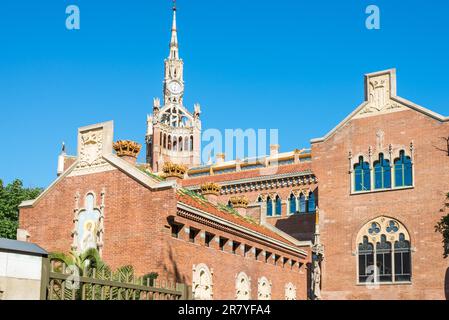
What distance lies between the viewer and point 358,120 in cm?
4328

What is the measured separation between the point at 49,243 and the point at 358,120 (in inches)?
821

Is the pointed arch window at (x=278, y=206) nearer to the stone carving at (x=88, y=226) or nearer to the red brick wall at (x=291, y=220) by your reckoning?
the red brick wall at (x=291, y=220)

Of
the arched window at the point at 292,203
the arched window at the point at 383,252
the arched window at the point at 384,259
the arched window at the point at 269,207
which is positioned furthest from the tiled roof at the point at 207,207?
the arched window at the point at 269,207

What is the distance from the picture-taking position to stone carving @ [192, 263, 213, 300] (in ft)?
98.5

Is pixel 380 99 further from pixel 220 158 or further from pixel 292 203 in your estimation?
pixel 220 158

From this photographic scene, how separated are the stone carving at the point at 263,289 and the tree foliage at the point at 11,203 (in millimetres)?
19994

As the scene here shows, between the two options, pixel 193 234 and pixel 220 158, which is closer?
pixel 193 234

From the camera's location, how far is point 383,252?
40719 millimetres

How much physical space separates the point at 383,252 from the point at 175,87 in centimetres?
7976

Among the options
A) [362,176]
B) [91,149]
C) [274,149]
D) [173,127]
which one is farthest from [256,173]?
[173,127]

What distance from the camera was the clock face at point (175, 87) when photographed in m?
116

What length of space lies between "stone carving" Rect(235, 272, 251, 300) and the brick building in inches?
3.1
